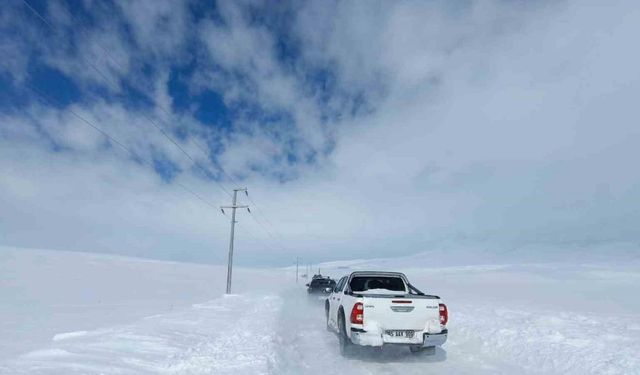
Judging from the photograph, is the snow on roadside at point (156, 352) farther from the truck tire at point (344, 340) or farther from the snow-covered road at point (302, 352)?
the truck tire at point (344, 340)

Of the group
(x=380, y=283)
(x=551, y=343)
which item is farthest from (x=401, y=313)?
(x=551, y=343)

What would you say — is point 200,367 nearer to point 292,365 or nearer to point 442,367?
point 292,365

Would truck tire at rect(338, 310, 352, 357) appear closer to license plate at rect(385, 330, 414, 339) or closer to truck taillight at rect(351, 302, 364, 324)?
truck taillight at rect(351, 302, 364, 324)

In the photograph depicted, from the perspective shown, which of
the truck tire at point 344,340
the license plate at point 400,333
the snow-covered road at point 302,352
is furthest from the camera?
the truck tire at point 344,340

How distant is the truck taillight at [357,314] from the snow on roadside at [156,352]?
1.92 m

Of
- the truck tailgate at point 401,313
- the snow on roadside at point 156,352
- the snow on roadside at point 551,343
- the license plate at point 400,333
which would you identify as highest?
the truck tailgate at point 401,313

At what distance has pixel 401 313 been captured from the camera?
8.80m

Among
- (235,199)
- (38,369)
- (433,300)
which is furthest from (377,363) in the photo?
(235,199)

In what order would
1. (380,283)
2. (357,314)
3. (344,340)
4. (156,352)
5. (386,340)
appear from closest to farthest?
(156,352) → (386,340) → (357,314) → (344,340) → (380,283)

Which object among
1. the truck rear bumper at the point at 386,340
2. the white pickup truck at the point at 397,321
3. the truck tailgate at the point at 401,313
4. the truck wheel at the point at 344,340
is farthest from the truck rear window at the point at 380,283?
the truck rear bumper at the point at 386,340

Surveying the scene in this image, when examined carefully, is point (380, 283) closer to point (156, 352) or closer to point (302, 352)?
point (302, 352)

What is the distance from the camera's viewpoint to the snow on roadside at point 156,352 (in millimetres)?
6805

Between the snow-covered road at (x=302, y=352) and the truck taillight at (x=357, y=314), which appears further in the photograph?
the truck taillight at (x=357, y=314)

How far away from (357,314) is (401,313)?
97 cm
